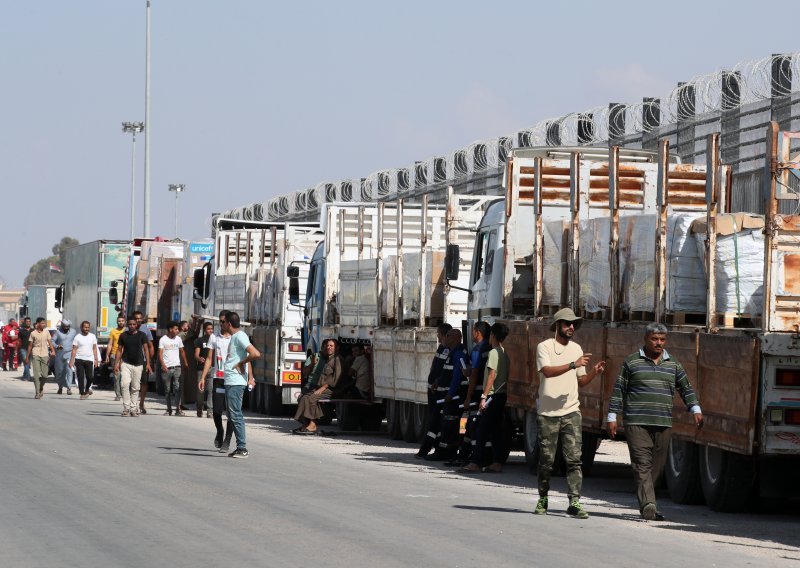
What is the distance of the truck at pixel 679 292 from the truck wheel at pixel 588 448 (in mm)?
20

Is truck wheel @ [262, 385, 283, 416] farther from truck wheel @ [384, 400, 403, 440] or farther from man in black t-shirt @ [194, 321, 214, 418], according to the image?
truck wheel @ [384, 400, 403, 440]

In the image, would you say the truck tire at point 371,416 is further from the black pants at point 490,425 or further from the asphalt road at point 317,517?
the black pants at point 490,425

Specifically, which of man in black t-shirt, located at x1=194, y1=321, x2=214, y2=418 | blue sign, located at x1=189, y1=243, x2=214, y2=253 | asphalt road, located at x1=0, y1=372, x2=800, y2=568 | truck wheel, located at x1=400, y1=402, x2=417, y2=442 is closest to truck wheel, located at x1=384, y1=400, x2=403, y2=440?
truck wheel, located at x1=400, y1=402, x2=417, y2=442

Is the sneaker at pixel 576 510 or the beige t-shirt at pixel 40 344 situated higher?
the beige t-shirt at pixel 40 344

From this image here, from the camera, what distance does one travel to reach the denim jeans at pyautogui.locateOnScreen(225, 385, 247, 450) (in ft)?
62.9

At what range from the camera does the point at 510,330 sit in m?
19.3

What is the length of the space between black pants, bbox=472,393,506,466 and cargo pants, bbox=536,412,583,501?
14.5ft

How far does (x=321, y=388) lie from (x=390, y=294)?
1.75 m

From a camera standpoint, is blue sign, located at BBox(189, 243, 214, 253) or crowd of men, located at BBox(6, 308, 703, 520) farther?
blue sign, located at BBox(189, 243, 214, 253)

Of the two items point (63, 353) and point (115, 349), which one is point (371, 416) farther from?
point (63, 353)

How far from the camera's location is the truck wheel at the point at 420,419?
22.9m

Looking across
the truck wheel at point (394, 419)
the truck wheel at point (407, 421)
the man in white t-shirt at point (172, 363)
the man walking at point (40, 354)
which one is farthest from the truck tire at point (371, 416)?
the man walking at point (40, 354)

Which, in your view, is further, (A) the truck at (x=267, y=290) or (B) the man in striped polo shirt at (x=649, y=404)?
(A) the truck at (x=267, y=290)

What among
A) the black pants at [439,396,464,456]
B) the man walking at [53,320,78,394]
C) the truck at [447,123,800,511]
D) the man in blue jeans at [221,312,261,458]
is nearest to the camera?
the truck at [447,123,800,511]
